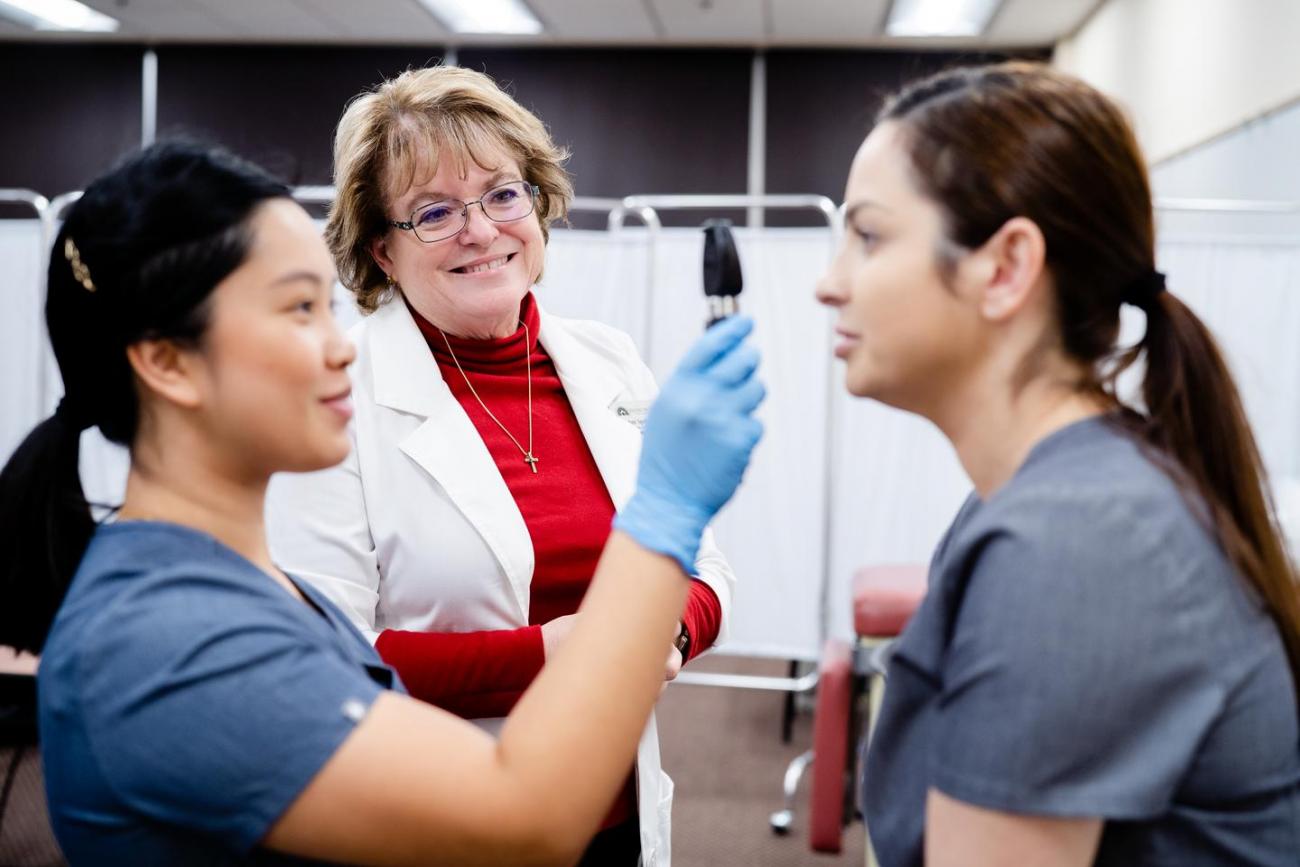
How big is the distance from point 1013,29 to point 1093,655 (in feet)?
20.8

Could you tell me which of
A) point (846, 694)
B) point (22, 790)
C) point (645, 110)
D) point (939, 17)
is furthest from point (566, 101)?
point (846, 694)

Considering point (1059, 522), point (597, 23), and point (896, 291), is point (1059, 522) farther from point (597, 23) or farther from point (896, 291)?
point (597, 23)

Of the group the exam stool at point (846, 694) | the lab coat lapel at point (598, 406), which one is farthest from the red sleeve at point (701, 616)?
the exam stool at point (846, 694)

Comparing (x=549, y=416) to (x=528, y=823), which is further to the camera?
(x=549, y=416)

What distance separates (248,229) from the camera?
2.83 feet

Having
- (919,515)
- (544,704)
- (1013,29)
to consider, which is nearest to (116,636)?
(544,704)

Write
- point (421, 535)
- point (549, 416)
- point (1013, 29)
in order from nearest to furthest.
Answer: point (421, 535)
point (549, 416)
point (1013, 29)

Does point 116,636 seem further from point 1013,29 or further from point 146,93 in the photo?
point 146,93

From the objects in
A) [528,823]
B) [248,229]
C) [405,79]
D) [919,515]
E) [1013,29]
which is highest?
[1013,29]

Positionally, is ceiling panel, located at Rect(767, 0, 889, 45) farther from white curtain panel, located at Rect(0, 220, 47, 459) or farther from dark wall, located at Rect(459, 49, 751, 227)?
white curtain panel, located at Rect(0, 220, 47, 459)

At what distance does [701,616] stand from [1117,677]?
0.70m

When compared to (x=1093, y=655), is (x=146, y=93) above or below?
above

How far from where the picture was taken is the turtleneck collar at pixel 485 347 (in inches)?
58.4

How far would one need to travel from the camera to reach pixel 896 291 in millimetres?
928
